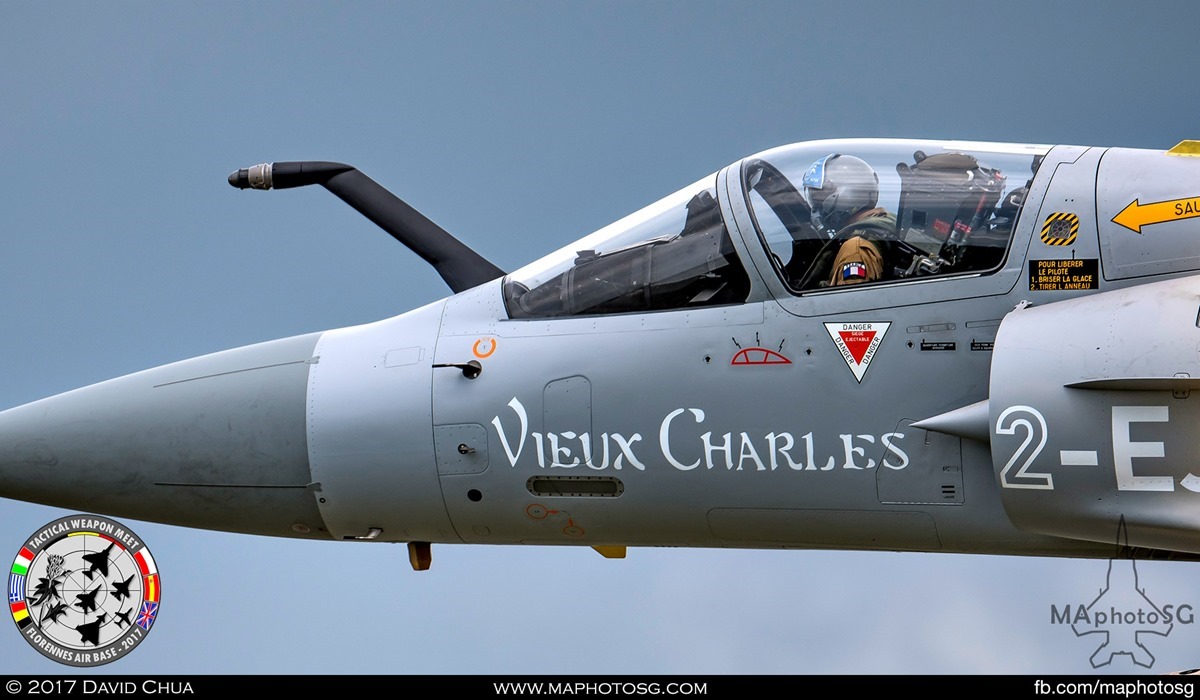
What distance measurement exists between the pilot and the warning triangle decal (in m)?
0.25

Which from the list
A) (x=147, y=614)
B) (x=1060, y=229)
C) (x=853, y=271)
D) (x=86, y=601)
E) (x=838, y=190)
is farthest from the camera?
(x=147, y=614)

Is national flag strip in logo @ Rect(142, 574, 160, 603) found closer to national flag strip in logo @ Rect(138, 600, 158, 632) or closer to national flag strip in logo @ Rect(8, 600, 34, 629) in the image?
national flag strip in logo @ Rect(138, 600, 158, 632)

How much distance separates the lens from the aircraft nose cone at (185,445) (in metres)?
6.65

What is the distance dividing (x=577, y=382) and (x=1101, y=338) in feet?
7.66

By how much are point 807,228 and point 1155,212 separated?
155 cm

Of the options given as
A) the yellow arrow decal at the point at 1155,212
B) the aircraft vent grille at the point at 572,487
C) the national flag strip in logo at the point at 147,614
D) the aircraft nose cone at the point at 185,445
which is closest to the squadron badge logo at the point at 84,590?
the national flag strip in logo at the point at 147,614

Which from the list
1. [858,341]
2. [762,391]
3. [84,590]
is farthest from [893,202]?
[84,590]

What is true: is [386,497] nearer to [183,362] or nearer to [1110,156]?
[183,362]

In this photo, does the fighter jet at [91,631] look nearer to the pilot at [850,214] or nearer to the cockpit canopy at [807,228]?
the cockpit canopy at [807,228]

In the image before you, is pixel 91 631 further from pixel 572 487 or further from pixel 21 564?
pixel 572 487

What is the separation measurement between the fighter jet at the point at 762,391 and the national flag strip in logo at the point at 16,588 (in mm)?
582

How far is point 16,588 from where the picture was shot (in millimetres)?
7309

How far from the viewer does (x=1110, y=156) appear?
20.1 ft
